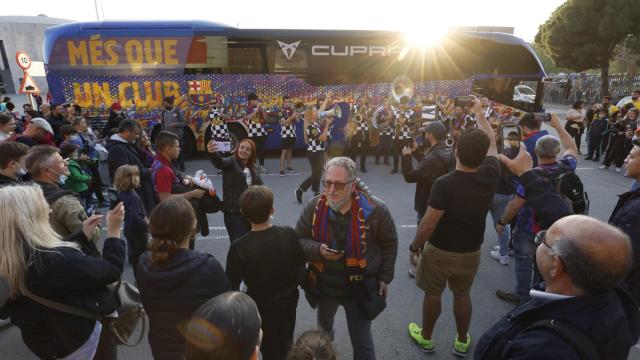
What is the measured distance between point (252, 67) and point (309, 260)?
31.0 ft

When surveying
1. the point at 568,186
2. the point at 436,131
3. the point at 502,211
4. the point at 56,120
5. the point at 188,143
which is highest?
the point at 436,131

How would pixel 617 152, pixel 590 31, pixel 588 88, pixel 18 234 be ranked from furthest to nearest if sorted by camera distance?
pixel 588 88 → pixel 590 31 → pixel 617 152 → pixel 18 234

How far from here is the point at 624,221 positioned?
256cm

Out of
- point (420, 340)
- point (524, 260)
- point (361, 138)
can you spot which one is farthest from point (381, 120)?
point (420, 340)

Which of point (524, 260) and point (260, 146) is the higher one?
point (524, 260)

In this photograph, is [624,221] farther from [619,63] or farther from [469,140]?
[619,63]

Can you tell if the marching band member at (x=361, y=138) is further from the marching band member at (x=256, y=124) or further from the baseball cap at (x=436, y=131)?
the baseball cap at (x=436, y=131)

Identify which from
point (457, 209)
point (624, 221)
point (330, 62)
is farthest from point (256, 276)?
point (330, 62)

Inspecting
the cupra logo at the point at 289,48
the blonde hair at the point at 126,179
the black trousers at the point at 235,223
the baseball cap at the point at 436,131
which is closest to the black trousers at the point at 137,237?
the blonde hair at the point at 126,179

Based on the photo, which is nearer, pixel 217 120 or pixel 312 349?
pixel 312 349

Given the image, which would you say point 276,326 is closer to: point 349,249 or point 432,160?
point 349,249

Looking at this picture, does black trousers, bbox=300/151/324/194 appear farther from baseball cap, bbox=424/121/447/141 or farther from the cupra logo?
the cupra logo

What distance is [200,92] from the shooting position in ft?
35.4

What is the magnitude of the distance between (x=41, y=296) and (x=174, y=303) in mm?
718
